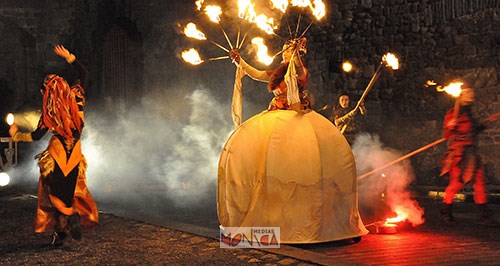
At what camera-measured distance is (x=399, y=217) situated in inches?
386

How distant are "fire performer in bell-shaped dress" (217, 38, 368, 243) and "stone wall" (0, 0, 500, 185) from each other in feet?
22.4

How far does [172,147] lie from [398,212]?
33.5 feet

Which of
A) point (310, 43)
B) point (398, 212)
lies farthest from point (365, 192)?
point (310, 43)

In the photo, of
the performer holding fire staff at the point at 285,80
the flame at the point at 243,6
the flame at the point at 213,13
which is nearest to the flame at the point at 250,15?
the flame at the point at 243,6

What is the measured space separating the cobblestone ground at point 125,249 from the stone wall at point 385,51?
719cm

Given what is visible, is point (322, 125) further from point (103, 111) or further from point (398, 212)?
point (103, 111)

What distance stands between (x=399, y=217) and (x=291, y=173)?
241cm

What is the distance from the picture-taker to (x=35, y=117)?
2328 cm

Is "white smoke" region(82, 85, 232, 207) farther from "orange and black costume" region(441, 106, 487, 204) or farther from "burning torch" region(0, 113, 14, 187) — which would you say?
"orange and black costume" region(441, 106, 487, 204)

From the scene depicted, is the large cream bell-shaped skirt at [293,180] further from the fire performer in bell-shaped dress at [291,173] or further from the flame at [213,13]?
the flame at [213,13]

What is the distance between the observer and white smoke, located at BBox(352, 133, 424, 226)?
11.6m

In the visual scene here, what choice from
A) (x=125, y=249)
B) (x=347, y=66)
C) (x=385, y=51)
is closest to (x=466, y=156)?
(x=125, y=249)

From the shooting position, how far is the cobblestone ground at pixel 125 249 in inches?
298

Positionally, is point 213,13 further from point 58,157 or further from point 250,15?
point 58,157
